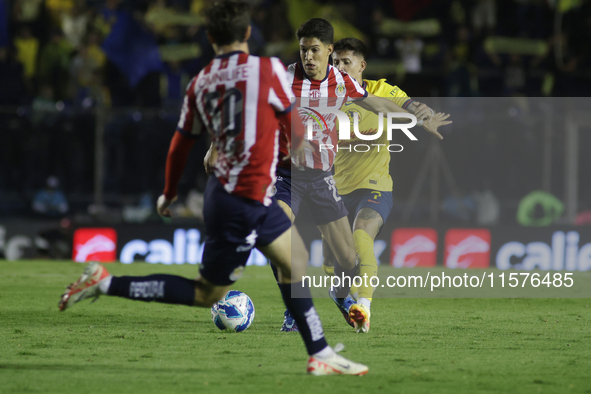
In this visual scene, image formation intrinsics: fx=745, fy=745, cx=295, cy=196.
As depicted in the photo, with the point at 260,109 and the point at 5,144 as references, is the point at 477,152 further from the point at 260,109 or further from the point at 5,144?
the point at 260,109

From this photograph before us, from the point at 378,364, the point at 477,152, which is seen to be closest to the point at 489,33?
the point at 477,152

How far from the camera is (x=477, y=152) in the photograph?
12492mm

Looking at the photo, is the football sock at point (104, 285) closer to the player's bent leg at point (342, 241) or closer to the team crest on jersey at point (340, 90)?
the player's bent leg at point (342, 241)

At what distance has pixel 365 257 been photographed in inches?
240

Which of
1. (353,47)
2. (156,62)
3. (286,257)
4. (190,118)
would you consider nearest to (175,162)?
(190,118)

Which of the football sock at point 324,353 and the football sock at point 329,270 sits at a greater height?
the football sock at point 324,353

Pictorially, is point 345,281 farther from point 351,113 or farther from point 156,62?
point 156,62

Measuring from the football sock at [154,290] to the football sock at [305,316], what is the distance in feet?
1.84

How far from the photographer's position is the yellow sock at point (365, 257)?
595cm

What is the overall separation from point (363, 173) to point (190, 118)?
9.08 ft

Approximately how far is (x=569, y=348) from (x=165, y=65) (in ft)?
32.1

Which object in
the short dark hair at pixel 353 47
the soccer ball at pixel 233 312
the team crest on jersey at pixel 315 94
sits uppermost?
the short dark hair at pixel 353 47

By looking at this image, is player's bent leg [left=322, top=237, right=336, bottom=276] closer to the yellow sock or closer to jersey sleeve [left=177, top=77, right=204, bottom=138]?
the yellow sock

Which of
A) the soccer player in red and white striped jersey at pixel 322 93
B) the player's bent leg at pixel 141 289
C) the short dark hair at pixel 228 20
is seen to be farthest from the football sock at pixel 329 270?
the short dark hair at pixel 228 20
